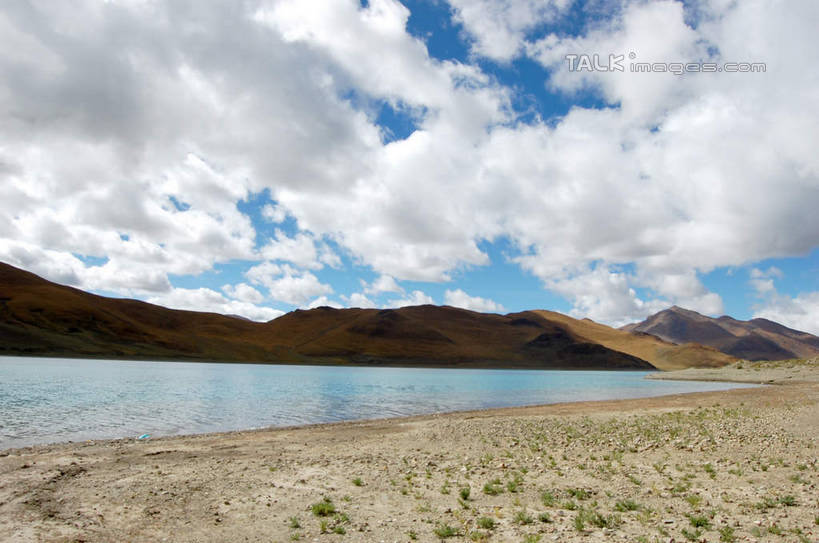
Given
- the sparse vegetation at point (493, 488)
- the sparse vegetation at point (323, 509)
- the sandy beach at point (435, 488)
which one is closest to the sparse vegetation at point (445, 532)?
the sandy beach at point (435, 488)

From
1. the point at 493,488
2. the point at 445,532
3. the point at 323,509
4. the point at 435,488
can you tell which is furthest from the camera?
the point at 435,488

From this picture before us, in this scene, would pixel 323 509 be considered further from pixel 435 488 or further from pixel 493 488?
pixel 493 488

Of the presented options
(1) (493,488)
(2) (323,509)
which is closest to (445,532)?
(2) (323,509)

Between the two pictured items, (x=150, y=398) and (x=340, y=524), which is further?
(x=150, y=398)

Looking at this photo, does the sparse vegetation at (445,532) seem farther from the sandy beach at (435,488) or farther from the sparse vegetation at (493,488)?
the sparse vegetation at (493,488)

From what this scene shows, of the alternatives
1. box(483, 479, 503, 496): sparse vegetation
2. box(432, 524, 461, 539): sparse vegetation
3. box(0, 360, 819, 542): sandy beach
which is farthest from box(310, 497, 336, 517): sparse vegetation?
box(483, 479, 503, 496): sparse vegetation

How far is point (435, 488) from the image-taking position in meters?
12.9

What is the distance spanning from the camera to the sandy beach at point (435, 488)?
9.77 meters

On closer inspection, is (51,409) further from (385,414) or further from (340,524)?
(340,524)

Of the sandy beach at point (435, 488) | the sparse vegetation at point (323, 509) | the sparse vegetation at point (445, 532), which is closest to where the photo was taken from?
the sparse vegetation at point (445, 532)

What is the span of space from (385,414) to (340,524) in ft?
87.5

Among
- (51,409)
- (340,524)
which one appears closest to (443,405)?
(51,409)

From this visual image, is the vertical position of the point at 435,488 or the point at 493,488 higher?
the point at 493,488

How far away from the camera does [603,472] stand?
13898 mm
